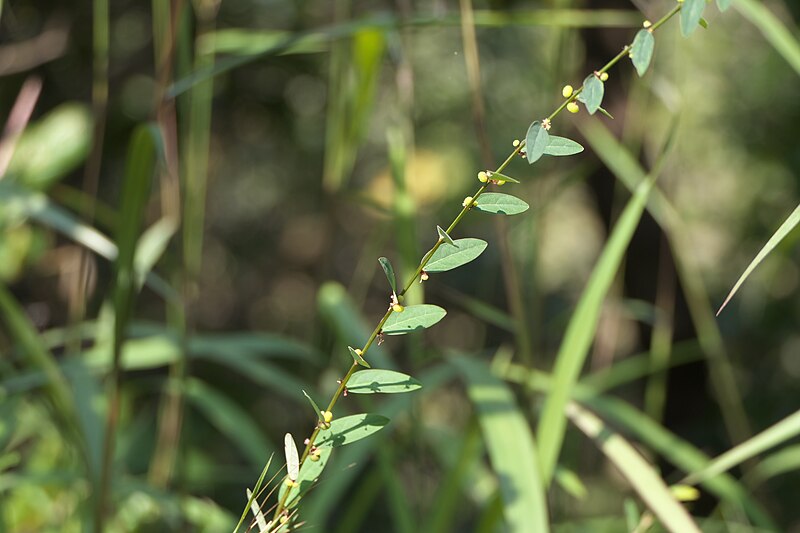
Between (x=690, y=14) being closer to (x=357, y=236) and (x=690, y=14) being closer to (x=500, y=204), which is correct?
(x=500, y=204)

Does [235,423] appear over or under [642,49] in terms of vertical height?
under

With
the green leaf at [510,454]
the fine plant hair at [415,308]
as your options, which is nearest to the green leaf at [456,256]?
the fine plant hair at [415,308]

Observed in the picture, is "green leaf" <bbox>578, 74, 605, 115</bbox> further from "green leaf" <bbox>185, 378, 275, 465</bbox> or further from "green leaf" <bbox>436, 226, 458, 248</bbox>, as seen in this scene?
"green leaf" <bbox>185, 378, 275, 465</bbox>

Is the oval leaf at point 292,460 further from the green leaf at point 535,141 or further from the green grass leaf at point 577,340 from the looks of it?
the green grass leaf at point 577,340

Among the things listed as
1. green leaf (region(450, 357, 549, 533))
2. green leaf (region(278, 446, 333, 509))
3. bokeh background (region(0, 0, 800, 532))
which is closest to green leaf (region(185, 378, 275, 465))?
bokeh background (region(0, 0, 800, 532))

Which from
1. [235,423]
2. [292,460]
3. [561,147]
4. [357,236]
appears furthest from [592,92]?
[357,236]

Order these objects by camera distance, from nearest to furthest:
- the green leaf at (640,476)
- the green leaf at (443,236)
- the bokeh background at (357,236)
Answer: the green leaf at (443,236) → the green leaf at (640,476) → the bokeh background at (357,236)
